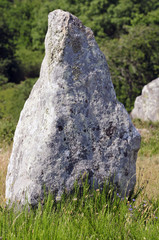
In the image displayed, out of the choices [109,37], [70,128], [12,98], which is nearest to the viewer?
[70,128]

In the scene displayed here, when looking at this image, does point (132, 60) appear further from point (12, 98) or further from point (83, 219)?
point (83, 219)

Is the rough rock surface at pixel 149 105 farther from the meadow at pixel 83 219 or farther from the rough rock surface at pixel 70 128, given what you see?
the rough rock surface at pixel 70 128

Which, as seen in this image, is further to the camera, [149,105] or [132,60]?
[132,60]

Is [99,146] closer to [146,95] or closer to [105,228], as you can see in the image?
[105,228]

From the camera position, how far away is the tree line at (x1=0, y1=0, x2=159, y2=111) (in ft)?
46.2

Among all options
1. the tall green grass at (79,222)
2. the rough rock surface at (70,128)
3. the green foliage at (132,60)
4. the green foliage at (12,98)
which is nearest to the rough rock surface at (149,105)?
the green foliage at (132,60)

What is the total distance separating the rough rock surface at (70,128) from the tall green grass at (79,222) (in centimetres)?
20

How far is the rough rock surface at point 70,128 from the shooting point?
9.94 ft

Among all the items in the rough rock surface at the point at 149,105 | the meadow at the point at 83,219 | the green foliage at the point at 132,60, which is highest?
the green foliage at the point at 132,60

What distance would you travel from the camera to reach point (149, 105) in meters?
11.3

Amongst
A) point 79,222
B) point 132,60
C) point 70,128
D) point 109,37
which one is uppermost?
point 109,37

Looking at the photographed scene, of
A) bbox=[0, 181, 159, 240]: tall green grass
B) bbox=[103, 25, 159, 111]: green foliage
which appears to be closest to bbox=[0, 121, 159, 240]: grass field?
bbox=[0, 181, 159, 240]: tall green grass

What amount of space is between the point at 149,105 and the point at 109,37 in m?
10.5

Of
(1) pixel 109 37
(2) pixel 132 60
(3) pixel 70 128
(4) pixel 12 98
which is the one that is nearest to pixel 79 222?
(3) pixel 70 128
